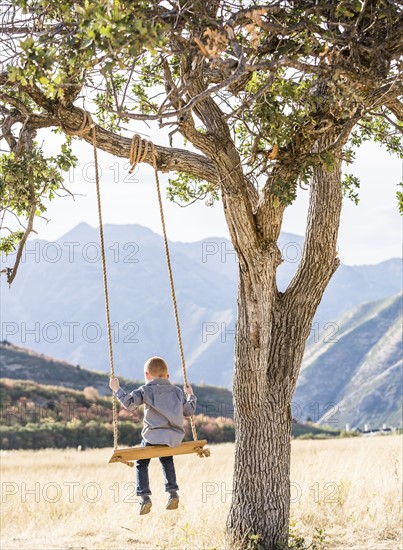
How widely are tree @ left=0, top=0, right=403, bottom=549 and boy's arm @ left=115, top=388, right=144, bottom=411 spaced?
151 centimetres

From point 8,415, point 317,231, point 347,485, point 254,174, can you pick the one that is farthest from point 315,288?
point 8,415

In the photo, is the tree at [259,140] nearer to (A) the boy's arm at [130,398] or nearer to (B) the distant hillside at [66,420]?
(A) the boy's arm at [130,398]

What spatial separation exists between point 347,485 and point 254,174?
225 inches

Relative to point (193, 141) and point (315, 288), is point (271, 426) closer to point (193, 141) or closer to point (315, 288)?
point (315, 288)

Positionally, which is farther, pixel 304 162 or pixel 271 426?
pixel 271 426

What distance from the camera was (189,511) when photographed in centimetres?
1064

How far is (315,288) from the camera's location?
A: 8.65m

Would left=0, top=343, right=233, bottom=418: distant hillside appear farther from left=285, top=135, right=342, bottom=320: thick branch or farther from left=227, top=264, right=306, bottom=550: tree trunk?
left=285, top=135, right=342, bottom=320: thick branch

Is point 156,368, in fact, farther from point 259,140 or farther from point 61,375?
point 61,375

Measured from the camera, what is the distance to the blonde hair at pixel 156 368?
24.4 feet

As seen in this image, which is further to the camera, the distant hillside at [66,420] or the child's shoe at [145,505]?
the distant hillside at [66,420]

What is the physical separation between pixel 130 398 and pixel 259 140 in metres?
2.69

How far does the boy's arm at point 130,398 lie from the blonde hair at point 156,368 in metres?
0.21

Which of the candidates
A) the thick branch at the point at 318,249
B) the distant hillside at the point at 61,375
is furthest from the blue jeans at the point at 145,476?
the distant hillside at the point at 61,375
